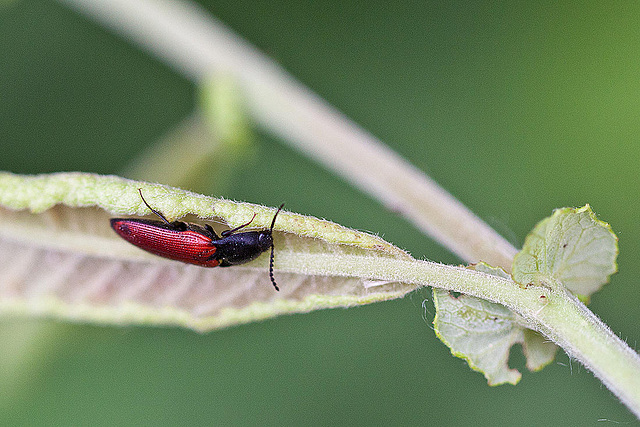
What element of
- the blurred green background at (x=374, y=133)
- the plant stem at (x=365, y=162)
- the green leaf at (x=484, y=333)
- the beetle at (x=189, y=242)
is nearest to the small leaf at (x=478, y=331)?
the green leaf at (x=484, y=333)

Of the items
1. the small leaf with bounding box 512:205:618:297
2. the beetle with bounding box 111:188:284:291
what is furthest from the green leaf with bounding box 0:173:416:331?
the small leaf with bounding box 512:205:618:297

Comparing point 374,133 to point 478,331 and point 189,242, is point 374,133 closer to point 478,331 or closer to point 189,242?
point 189,242

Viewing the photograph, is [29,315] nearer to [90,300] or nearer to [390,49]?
[90,300]

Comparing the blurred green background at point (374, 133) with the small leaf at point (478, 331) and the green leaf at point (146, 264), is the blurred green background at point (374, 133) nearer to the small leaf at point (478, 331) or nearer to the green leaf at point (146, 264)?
the green leaf at point (146, 264)

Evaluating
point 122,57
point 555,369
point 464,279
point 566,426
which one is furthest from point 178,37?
point 566,426

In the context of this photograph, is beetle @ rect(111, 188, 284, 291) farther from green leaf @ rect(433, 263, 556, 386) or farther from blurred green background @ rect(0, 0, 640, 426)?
blurred green background @ rect(0, 0, 640, 426)

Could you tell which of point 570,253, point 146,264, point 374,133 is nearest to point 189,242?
point 146,264
